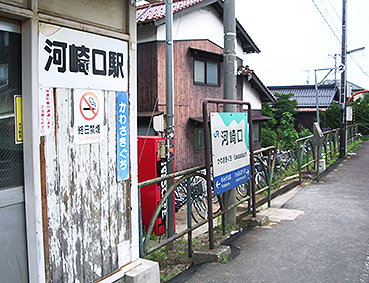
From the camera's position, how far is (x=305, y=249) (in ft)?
16.9

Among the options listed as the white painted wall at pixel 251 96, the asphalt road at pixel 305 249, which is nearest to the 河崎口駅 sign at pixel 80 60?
the asphalt road at pixel 305 249

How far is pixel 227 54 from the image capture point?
19.6 feet

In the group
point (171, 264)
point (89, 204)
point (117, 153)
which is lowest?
point (171, 264)

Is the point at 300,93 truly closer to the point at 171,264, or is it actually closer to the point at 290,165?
the point at 290,165

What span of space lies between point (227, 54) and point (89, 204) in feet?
12.5

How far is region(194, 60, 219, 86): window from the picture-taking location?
47.9 feet

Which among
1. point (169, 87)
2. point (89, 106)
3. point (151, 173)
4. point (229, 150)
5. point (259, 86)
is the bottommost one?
point (151, 173)

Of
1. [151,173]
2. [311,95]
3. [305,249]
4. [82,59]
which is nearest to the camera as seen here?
[82,59]

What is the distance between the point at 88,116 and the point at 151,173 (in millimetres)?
4425

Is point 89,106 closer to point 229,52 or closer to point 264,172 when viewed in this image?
point 229,52

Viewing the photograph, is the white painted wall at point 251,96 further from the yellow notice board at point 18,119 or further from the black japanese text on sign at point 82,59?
the yellow notice board at point 18,119

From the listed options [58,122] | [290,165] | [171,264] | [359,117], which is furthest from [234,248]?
[359,117]

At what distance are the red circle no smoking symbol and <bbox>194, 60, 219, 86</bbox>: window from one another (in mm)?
11464

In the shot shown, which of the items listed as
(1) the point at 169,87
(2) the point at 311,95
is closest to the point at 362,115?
(2) the point at 311,95
